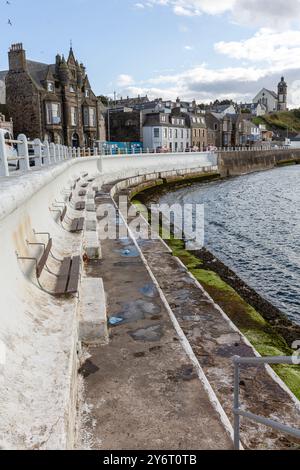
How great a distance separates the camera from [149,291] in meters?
8.05

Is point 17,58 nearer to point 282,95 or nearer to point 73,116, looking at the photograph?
point 73,116

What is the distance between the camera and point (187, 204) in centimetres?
3234

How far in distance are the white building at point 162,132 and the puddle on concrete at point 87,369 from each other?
5563cm

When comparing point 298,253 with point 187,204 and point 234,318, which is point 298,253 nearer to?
point 234,318

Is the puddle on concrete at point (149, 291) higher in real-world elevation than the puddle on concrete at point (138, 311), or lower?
higher

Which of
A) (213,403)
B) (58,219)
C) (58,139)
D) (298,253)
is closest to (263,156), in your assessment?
(58,139)

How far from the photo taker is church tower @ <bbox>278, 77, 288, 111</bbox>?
167 m

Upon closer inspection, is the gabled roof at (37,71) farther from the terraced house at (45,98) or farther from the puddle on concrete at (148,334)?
the puddle on concrete at (148,334)

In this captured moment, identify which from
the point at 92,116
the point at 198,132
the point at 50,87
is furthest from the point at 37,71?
the point at 198,132

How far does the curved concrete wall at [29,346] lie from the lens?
2.98m

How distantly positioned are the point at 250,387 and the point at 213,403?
1.43 meters

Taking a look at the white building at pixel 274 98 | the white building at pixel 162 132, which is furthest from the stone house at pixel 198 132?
the white building at pixel 274 98

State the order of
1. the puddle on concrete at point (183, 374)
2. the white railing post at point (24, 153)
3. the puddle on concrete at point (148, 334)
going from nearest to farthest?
1. the puddle on concrete at point (183, 374)
2. the puddle on concrete at point (148, 334)
3. the white railing post at point (24, 153)

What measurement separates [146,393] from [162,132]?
60280mm
